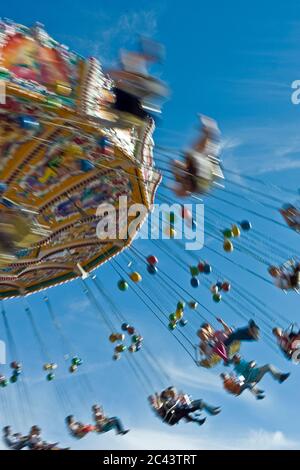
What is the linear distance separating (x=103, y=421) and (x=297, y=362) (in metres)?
5.45

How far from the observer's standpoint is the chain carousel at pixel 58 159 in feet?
29.9

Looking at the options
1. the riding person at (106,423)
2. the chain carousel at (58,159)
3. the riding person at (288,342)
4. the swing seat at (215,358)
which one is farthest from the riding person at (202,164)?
the riding person at (106,423)

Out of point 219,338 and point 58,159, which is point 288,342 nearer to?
point 219,338

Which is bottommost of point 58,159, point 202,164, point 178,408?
point 178,408

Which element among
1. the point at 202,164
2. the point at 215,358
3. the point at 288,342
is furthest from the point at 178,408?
the point at 202,164

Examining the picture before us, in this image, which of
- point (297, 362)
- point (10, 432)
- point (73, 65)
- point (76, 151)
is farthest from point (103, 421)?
point (73, 65)

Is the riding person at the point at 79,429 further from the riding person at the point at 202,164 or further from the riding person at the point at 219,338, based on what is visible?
the riding person at the point at 202,164

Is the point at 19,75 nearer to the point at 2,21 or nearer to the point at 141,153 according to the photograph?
the point at 2,21

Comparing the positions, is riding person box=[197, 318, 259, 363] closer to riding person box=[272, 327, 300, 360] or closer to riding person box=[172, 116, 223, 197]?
riding person box=[272, 327, 300, 360]

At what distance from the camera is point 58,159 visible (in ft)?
35.4

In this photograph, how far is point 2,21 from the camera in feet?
31.2

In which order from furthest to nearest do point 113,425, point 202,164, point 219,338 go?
1. point 113,425
2. point 219,338
3. point 202,164

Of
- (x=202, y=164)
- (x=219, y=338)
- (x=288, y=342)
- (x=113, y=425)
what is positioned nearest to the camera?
(x=202, y=164)
